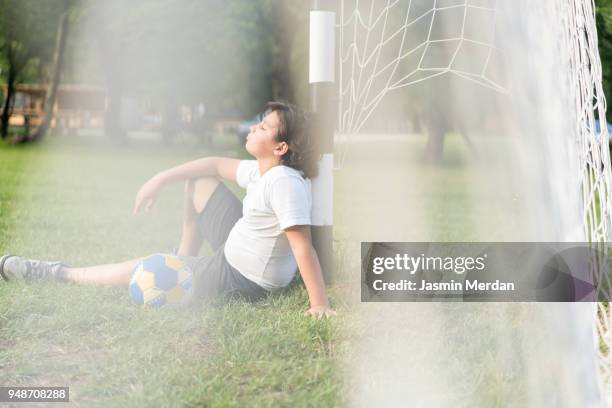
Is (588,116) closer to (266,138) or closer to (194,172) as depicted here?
(266,138)

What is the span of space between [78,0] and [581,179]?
536 inches

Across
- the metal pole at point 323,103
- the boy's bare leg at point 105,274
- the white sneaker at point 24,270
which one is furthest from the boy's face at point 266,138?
the white sneaker at point 24,270

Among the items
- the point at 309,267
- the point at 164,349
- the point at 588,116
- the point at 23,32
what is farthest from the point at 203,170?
the point at 23,32

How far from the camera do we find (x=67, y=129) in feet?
80.3

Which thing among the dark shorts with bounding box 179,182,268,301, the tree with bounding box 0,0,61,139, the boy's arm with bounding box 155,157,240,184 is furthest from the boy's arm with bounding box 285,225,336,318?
the tree with bounding box 0,0,61,139

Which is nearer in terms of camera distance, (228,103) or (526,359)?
(526,359)

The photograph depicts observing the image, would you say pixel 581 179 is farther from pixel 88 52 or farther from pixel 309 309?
pixel 88 52

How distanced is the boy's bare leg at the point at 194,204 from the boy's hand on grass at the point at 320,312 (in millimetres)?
703

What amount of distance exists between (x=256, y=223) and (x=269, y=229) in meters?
0.06

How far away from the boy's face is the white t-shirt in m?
0.09

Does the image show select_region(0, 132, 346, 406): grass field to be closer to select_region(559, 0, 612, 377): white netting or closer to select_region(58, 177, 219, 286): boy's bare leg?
select_region(58, 177, 219, 286): boy's bare leg

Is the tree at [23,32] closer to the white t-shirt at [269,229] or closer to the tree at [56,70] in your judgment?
the tree at [56,70]

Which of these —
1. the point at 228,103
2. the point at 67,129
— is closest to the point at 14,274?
the point at 67,129

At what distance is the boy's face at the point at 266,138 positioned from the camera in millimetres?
2746
